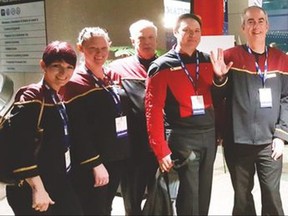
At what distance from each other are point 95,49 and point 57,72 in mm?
382

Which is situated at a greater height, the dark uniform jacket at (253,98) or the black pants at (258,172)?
the dark uniform jacket at (253,98)

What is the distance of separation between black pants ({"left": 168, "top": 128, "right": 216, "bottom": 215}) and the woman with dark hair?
26.5 inches

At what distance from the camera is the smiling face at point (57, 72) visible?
182 cm

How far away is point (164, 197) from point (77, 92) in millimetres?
762

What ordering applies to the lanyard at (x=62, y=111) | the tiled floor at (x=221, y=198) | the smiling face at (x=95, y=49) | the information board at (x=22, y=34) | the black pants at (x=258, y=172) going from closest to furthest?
the lanyard at (x=62, y=111), the smiling face at (x=95, y=49), the black pants at (x=258, y=172), the tiled floor at (x=221, y=198), the information board at (x=22, y=34)

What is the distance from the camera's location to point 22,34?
440cm

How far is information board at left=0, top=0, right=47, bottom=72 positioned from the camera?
4.25 metres

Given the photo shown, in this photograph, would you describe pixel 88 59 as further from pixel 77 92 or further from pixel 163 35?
pixel 163 35

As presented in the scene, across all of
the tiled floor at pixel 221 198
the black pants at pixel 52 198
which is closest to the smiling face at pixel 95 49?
the black pants at pixel 52 198

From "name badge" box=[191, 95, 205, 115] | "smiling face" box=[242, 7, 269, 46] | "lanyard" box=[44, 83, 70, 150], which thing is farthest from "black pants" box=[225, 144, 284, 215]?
"lanyard" box=[44, 83, 70, 150]

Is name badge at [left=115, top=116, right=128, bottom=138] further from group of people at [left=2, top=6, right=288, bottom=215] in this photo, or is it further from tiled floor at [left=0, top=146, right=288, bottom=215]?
tiled floor at [left=0, top=146, right=288, bottom=215]

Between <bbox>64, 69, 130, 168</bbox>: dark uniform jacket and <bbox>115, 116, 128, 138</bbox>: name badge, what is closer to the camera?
<bbox>64, 69, 130, 168</bbox>: dark uniform jacket

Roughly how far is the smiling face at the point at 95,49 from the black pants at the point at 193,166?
1.93ft

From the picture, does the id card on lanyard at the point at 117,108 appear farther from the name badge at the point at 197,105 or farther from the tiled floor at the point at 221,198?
the tiled floor at the point at 221,198
